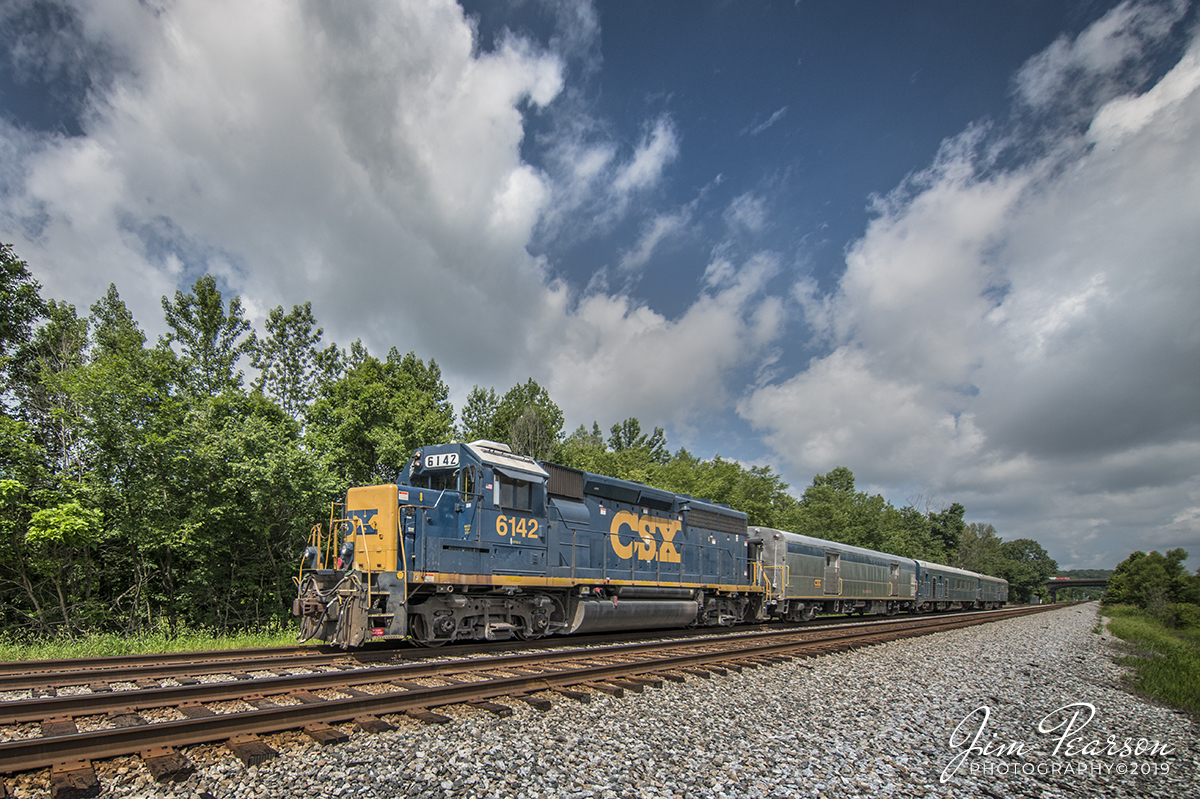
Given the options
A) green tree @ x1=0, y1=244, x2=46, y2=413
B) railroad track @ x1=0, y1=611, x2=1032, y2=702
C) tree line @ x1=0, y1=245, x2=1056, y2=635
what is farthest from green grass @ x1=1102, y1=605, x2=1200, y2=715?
green tree @ x1=0, y1=244, x2=46, y2=413

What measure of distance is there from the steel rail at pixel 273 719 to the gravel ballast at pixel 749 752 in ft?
0.51

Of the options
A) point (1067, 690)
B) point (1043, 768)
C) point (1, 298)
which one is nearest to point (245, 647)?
point (1043, 768)

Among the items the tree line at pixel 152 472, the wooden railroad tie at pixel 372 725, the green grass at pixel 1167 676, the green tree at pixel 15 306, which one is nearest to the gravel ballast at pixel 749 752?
the wooden railroad tie at pixel 372 725

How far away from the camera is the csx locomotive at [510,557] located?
914cm

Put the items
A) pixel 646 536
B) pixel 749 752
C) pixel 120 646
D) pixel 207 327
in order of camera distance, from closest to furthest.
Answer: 1. pixel 749 752
2. pixel 120 646
3. pixel 646 536
4. pixel 207 327

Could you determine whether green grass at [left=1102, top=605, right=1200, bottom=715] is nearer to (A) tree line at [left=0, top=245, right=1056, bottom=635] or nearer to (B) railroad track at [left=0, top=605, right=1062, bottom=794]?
(B) railroad track at [left=0, top=605, right=1062, bottom=794]

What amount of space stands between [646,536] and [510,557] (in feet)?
15.2

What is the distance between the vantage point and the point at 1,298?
20.5m

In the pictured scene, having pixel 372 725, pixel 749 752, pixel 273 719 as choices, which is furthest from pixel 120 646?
pixel 749 752

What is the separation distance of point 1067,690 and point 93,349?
28.7 m

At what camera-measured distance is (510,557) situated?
35.7 ft

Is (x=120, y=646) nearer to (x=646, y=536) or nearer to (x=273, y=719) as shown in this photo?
(x=273, y=719)

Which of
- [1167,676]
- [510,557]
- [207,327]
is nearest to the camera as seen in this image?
[510,557]

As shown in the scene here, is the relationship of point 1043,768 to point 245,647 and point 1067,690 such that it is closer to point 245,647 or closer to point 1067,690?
point 1067,690
